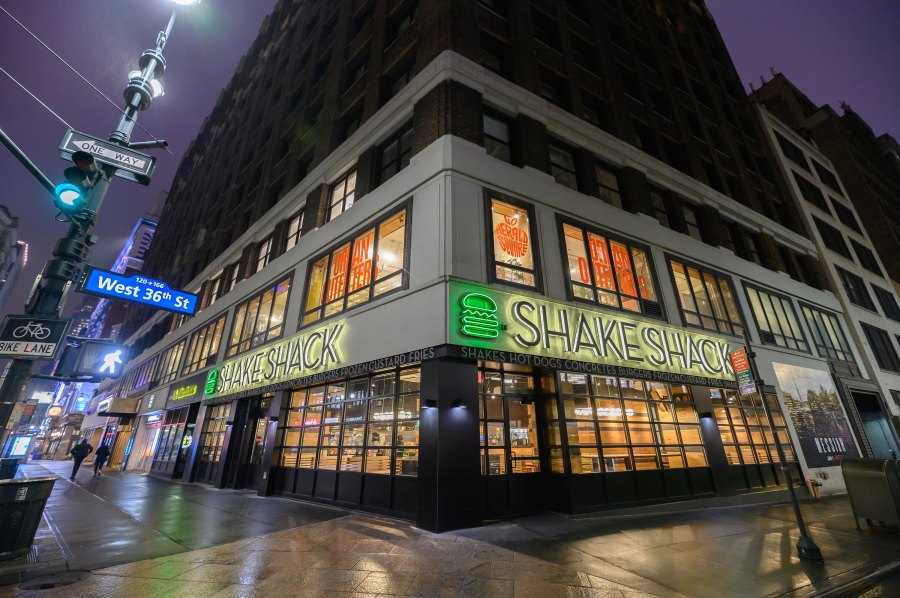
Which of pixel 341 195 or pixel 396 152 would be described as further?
pixel 341 195

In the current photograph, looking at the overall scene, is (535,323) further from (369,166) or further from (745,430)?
(745,430)

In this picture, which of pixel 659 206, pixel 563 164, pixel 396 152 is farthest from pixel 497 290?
pixel 659 206

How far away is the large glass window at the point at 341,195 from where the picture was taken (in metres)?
16.1

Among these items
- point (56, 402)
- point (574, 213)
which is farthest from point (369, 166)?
point (56, 402)

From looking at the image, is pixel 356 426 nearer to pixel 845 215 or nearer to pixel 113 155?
pixel 113 155

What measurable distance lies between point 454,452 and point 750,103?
127 ft

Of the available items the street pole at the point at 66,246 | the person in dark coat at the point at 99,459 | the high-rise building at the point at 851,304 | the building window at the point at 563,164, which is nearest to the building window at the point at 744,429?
the high-rise building at the point at 851,304

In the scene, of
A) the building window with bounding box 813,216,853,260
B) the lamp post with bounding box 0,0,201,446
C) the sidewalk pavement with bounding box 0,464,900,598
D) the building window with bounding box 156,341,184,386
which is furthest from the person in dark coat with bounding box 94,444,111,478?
the building window with bounding box 813,216,853,260

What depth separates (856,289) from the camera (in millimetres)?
26406

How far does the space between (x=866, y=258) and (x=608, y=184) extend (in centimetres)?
2956

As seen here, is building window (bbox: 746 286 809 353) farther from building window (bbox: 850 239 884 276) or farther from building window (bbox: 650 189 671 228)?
building window (bbox: 850 239 884 276)

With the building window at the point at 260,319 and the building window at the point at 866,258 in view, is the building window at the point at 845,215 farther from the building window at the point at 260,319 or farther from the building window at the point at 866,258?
the building window at the point at 260,319

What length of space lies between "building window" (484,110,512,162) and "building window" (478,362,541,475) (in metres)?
7.77

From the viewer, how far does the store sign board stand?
12.8 meters
